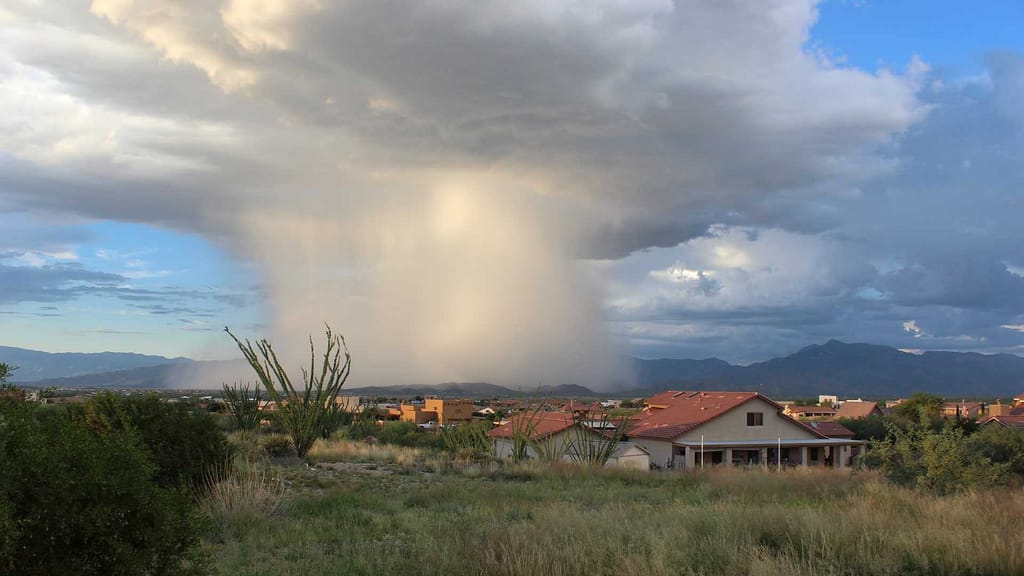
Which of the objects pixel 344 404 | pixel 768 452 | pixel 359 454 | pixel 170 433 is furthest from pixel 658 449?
pixel 170 433

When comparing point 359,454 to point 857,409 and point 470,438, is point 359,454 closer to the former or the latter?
point 470,438

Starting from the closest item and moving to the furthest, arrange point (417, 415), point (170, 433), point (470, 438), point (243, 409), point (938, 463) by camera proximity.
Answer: point (170, 433), point (938, 463), point (243, 409), point (470, 438), point (417, 415)

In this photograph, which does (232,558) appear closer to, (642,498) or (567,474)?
(642,498)

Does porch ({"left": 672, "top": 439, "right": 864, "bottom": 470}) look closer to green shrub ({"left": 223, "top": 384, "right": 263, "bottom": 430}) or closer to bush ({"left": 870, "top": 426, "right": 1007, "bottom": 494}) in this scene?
green shrub ({"left": 223, "top": 384, "right": 263, "bottom": 430})

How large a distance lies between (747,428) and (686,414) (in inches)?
198

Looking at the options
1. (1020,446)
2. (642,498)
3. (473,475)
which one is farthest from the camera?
(1020,446)

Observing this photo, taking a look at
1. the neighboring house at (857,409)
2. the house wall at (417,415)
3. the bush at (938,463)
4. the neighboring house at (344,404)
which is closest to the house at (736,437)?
the neighboring house at (344,404)

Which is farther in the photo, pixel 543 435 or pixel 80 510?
pixel 543 435

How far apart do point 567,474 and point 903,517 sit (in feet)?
35.3

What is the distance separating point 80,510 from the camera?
211 inches

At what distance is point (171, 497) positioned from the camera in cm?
606

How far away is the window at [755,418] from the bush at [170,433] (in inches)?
2115

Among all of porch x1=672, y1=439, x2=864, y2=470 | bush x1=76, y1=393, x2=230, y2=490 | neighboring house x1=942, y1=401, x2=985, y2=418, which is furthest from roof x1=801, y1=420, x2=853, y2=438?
bush x1=76, y1=393, x2=230, y2=490

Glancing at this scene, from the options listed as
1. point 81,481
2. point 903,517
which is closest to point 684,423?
point 903,517
